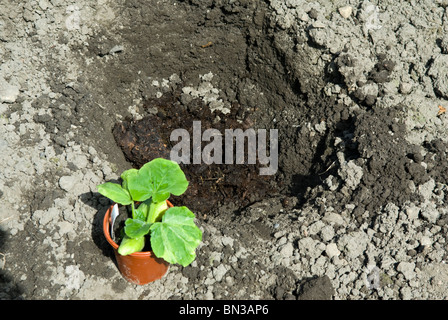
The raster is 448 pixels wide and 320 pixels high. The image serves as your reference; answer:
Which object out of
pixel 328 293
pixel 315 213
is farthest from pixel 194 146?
pixel 328 293

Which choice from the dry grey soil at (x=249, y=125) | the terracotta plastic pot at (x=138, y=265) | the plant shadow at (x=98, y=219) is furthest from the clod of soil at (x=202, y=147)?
the terracotta plastic pot at (x=138, y=265)

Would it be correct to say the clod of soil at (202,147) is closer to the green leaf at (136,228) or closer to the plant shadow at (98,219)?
the plant shadow at (98,219)

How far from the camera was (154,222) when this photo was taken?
2867 mm

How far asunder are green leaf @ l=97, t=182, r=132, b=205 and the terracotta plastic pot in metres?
0.25

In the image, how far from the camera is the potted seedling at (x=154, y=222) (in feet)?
8.82

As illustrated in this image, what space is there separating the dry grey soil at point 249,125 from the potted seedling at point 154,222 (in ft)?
1.39

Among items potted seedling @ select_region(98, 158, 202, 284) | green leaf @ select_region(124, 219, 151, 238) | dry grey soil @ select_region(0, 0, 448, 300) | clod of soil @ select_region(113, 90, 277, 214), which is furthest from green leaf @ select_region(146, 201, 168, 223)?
clod of soil @ select_region(113, 90, 277, 214)

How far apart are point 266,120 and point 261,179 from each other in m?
0.69

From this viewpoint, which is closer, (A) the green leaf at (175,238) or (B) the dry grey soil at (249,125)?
(A) the green leaf at (175,238)

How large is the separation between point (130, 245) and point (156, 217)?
269mm

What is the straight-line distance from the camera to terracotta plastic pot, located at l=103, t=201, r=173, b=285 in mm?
2865

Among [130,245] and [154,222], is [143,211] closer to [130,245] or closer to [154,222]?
[154,222]

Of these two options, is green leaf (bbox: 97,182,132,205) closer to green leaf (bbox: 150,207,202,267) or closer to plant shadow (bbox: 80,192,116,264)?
green leaf (bbox: 150,207,202,267)

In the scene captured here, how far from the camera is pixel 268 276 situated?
312 centimetres
